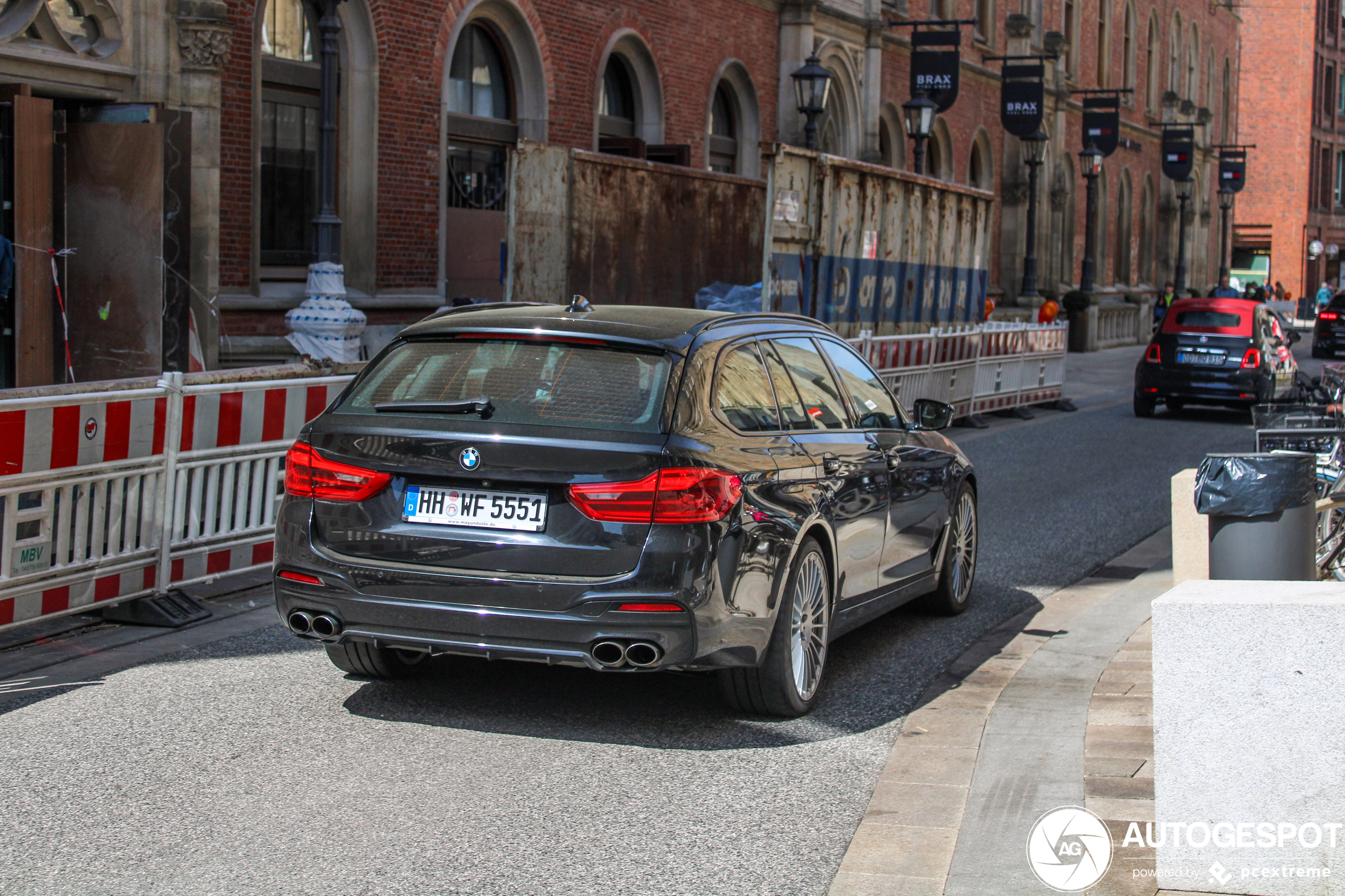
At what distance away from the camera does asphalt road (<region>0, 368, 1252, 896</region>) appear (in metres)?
4.15

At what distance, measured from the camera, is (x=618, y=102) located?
910 inches

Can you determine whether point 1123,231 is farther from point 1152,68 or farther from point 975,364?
point 975,364

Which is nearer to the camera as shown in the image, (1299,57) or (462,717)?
(462,717)

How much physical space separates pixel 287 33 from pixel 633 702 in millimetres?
12446

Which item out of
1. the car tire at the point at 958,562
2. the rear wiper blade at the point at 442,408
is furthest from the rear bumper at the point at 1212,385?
the rear wiper blade at the point at 442,408

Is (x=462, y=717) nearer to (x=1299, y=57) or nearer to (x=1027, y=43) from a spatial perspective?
(x=1027, y=43)

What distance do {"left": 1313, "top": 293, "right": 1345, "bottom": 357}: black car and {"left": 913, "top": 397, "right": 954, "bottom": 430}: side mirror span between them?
1522 inches

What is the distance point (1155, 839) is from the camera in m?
4.13

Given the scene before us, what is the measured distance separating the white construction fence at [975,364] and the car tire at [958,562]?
8219mm

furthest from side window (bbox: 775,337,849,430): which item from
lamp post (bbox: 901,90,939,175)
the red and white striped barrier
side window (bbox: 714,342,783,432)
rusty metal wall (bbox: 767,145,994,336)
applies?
lamp post (bbox: 901,90,939,175)

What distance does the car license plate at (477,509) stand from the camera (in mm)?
5164

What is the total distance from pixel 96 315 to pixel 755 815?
10.8 m

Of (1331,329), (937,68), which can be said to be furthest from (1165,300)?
(937,68)

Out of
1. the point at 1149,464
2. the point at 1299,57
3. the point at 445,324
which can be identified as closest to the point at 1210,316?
the point at 1149,464
